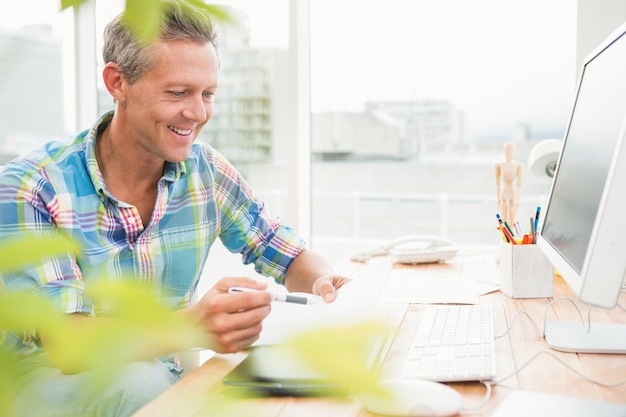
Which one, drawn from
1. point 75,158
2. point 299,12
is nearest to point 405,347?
point 75,158

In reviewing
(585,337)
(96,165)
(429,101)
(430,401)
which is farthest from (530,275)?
(429,101)

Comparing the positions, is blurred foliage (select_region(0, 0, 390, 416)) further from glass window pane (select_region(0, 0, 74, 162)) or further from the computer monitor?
the computer monitor

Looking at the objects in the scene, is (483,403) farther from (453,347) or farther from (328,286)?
(328,286)

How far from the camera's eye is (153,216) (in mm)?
1296

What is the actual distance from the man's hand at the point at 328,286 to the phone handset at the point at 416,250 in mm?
499

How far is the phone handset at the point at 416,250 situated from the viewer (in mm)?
1732

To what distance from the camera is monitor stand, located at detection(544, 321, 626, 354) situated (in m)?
0.89

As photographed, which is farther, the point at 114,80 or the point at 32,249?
the point at 114,80

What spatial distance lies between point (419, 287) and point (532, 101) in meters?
8.33

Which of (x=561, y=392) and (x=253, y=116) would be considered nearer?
(x=561, y=392)

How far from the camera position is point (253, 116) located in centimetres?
634

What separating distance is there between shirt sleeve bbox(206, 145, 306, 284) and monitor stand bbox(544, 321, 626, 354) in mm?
634

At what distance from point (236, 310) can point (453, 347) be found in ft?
0.99

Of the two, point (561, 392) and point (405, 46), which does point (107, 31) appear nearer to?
point (561, 392)
